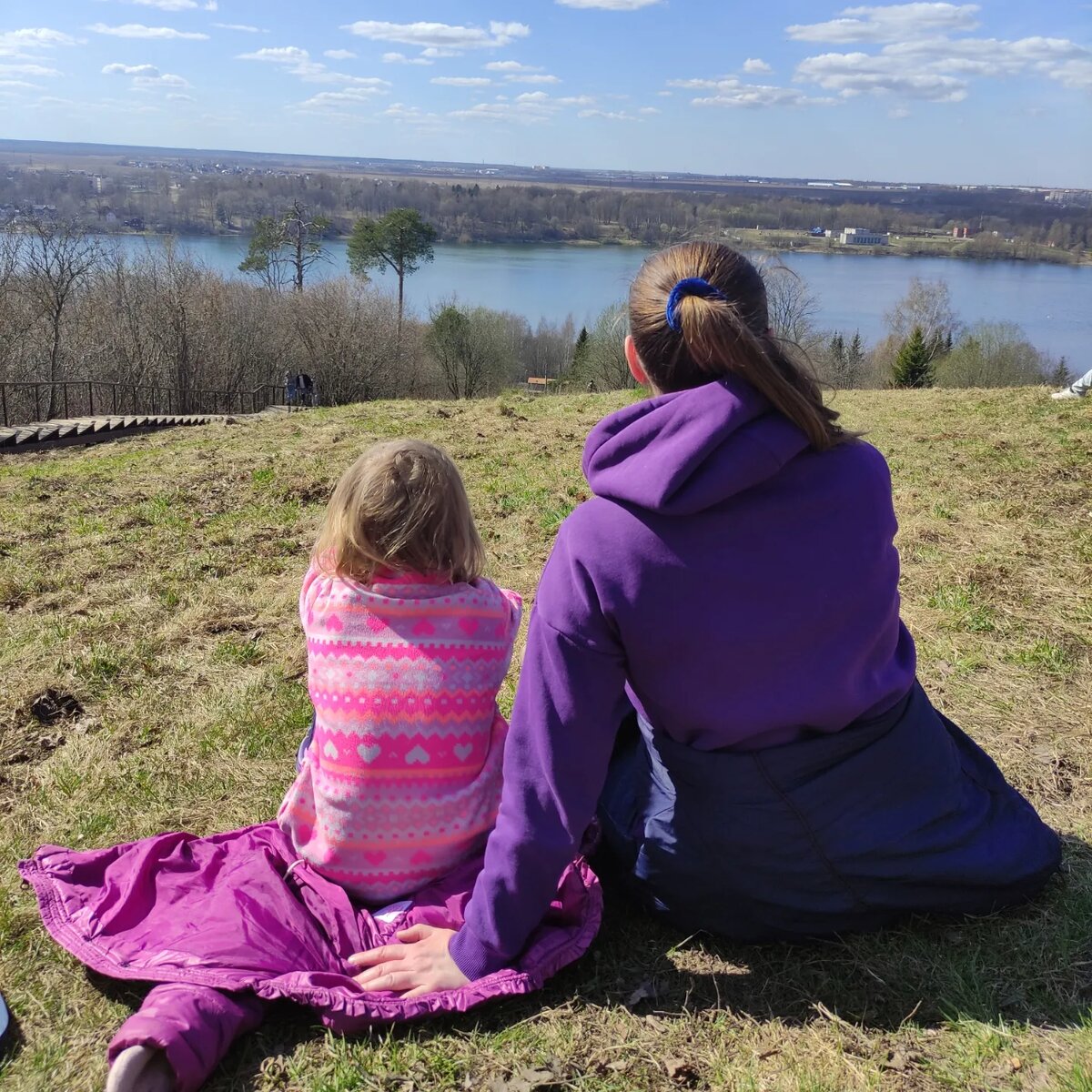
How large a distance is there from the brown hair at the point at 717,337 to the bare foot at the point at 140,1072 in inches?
66.2

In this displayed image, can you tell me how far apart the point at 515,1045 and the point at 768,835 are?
70cm

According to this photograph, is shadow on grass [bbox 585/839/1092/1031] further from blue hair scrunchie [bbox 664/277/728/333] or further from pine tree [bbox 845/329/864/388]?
pine tree [bbox 845/329/864/388]

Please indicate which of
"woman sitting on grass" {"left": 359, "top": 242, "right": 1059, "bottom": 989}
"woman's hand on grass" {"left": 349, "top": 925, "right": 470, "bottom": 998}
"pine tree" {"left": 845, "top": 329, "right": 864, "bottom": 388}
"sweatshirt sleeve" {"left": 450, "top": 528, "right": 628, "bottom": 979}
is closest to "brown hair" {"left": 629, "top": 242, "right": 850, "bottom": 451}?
"woman sitting on grass" {"left": 359, "top": 242, "right": 1059, "bottom": 989}

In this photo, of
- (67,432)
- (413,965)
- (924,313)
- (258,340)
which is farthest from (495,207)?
(413,965)

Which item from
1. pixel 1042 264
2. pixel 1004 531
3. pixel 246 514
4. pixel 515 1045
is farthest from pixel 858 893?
pixel 1042 264

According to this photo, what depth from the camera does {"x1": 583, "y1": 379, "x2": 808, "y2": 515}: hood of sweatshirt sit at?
174cm

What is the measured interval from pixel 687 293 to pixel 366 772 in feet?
4.42

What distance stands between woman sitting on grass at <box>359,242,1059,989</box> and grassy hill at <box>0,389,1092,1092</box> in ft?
0.59

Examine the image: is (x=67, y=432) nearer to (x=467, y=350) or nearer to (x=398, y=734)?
(x=398, y=734)

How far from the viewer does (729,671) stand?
186 cm

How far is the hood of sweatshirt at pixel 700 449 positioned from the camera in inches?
68.3

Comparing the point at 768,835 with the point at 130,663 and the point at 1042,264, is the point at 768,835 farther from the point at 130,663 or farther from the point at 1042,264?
the point at 1042,264

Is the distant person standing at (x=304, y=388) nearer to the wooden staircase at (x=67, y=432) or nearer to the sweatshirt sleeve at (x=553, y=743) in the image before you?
the wooden staircase at (x=67, y=432)

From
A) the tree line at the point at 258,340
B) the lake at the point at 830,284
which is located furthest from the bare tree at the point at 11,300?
the lake at the point at 830,284
